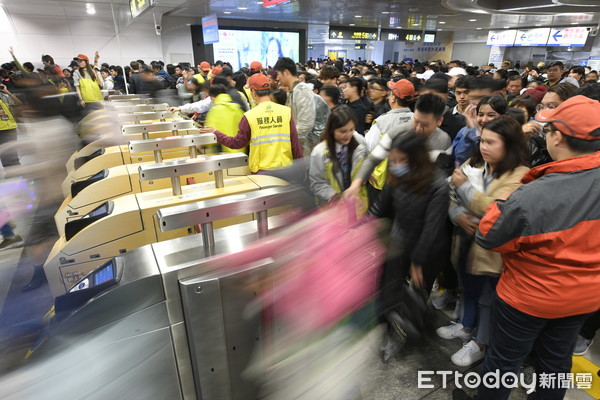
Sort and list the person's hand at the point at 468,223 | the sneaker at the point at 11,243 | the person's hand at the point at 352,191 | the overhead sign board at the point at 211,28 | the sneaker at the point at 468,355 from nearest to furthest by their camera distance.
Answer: the person's hand at the point at 468,223, the person's hand at the point at 352,191, the sneaker at the point at 468,355, the sneaker at the point at 11,243, the overhead sign board at the point at 211,28

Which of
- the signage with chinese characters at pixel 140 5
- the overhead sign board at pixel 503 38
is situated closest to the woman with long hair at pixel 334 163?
the signage with chinese characters at pixel 140 5

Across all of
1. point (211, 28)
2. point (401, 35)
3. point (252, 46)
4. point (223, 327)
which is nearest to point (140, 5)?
point (211, 28)

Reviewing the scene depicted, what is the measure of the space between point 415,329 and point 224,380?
1.02 meters

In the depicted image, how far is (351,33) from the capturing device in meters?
16.0

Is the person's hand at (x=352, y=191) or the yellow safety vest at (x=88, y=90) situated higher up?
the yellow safety vest at (x=88, y=90)

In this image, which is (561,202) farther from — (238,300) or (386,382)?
(386,382)

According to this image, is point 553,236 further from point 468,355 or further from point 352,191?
point 468,355

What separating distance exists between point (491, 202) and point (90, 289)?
1.70m

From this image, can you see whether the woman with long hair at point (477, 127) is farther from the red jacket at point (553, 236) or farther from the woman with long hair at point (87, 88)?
the woman with long hair at point (87, 88)

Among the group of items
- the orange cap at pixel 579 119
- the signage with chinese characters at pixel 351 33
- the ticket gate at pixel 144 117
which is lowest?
the ticket gate at pixel 144 117

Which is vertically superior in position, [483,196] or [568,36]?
[568,36]

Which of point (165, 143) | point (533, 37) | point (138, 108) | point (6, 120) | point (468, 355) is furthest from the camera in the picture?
point (533, 37)

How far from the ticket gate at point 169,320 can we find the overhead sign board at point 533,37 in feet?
52.6

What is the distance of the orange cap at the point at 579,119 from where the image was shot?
4.04 feet
